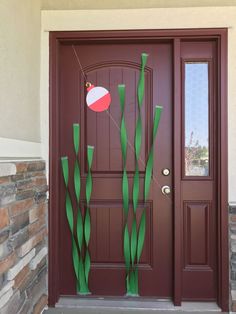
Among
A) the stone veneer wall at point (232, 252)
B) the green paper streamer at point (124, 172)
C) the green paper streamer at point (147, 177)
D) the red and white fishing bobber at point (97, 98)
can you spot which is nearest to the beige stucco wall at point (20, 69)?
the red and white fishing bobber at point (97, 98)

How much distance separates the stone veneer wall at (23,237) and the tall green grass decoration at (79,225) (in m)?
0.19

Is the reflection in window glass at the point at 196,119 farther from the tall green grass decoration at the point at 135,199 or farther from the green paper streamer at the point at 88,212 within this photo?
the green paper streamer at the point at 88,212

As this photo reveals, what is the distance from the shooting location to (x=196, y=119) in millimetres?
2533

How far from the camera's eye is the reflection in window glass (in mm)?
2523

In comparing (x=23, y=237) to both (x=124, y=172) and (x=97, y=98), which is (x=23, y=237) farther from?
(x=97, y=98)

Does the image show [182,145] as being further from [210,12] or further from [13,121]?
[13,121]

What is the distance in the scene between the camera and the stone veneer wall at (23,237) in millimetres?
1771

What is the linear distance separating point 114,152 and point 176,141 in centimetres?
47

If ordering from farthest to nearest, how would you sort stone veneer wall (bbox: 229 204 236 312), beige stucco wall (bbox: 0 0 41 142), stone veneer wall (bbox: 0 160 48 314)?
stone veneer wall (bbox: 229 204 236 312) → beige stucco wall (bbox: 0 0 41 142) → stone veneer wall (bbox: 0 160 48 314)

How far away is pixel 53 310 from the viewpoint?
8.09 feet

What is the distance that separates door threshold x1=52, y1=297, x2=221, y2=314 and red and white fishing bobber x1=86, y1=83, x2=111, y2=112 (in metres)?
1.45

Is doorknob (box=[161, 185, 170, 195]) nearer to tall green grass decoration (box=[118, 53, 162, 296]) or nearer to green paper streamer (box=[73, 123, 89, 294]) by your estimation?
tall green grass decoration (box=[118, 53, 162, 296])

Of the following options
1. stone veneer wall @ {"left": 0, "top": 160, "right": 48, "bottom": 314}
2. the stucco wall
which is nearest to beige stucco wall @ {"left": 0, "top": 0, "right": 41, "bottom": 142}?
the stucco wall

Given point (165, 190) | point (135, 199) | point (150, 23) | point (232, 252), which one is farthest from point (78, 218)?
point (150, 23)
